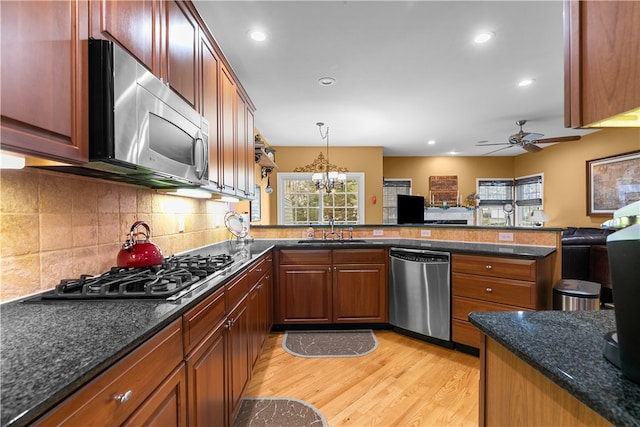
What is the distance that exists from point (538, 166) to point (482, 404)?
7156 mm

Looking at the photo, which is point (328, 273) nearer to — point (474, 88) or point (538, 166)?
point (474, 88)

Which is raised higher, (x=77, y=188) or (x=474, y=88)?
(x=474, y=88)

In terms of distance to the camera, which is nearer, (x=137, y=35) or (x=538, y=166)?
(x=137, y=35)

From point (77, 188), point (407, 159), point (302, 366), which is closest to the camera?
point (77, 188)

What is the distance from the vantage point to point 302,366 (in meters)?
2.37

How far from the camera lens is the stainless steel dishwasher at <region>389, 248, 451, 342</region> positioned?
2674mm

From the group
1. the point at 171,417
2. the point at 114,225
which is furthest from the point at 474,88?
the point at 171,417

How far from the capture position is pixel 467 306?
257 centimetres

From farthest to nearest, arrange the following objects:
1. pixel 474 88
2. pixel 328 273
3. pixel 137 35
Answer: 1. pixel 474 88
2. pixel 328 273
3. pixel 137 35

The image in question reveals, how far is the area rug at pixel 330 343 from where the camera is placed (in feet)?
8.50

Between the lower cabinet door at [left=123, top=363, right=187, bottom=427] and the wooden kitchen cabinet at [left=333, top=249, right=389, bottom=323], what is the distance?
81.2 inches

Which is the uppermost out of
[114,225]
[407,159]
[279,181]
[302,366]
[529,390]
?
[407,159]

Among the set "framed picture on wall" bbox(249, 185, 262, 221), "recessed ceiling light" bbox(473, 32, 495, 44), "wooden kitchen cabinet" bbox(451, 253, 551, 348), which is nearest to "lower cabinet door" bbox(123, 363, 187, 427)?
"wooden kitchen cabinet" bbox(451, 253, 551, 348)

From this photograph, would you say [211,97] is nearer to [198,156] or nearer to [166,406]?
[198,156]
